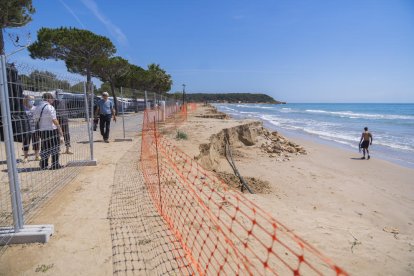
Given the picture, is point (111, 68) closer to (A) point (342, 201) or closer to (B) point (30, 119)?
(B) point (30, 119)

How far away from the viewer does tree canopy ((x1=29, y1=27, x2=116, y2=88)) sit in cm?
2223

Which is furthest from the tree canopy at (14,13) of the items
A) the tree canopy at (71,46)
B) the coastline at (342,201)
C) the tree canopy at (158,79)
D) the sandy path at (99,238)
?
the tree canopy at (158,79)

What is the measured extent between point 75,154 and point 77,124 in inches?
43.8

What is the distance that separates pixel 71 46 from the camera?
22.8m

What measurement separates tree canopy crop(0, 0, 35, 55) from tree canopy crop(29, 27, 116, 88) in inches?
291

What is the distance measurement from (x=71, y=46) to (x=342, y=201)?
71.4ft

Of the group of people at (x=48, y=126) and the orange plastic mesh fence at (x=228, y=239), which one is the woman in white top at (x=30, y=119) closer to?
the group of people at (x=48, y=126)

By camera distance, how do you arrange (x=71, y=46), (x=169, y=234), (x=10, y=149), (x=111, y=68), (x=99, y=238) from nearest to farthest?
(x=10, y=149) → (x=99, y=238) → (x=169, y=234) → (x=71, y=46) → (x=111, y=68)

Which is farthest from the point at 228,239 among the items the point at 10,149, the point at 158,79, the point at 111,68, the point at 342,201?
the point at 158,79

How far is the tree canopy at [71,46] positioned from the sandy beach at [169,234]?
50.4ft

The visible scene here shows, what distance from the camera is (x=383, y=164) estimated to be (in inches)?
502

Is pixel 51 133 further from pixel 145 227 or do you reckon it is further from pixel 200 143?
pixel 200 143

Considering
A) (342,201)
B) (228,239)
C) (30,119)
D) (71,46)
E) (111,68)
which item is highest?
(71,46)

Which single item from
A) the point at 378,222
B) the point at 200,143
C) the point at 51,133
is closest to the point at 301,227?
the point at 378,222
